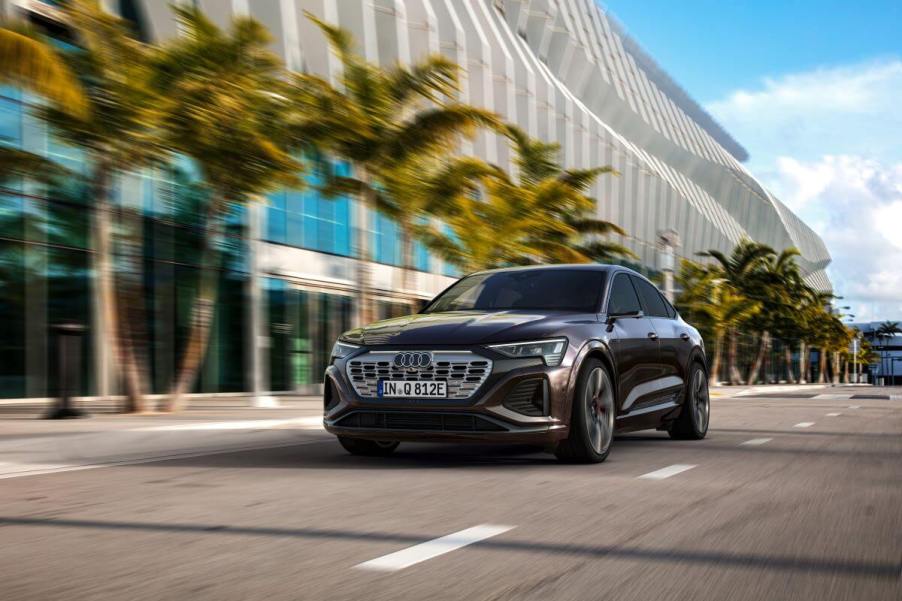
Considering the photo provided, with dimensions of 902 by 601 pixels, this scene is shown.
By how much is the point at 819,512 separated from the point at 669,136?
62976mm

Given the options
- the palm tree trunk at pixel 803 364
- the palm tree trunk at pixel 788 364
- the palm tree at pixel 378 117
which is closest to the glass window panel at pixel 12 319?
the palm tree at pixel 378 117

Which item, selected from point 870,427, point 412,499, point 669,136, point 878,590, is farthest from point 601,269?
point 669,136

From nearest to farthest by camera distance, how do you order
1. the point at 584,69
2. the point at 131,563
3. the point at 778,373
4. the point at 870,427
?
the point at 131,563, the point at 870,427, the point at 584,69, the point at 778,373

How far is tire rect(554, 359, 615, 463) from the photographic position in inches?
309

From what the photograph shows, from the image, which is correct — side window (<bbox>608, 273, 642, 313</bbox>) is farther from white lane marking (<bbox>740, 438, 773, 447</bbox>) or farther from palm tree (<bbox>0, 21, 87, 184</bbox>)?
palm tree (<bbox>0, 21, 87, 184</bbox>)

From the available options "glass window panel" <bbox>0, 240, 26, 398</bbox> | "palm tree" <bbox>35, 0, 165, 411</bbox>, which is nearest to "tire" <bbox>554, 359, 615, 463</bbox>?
"palm tree" <bbox>35, 0, 165, 411</bbox>

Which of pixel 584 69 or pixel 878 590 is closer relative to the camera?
pixel 878 590

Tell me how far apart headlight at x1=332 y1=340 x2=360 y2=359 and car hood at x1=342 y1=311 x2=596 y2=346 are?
51 mm

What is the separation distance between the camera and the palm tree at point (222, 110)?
46.8 feet

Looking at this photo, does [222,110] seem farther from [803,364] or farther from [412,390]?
[803,364]

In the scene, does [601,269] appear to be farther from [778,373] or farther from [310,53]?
[778,373]

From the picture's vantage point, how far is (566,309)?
8578 millimetres

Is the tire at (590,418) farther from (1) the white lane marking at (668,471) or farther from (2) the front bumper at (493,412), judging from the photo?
(1) the white lane marking at (668,471)

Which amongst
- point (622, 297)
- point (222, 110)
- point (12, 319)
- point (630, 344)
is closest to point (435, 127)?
point (222, 110)
